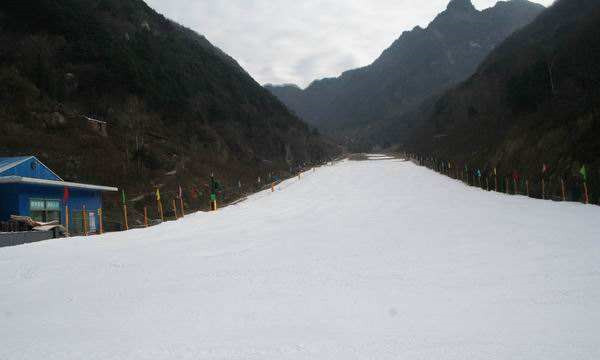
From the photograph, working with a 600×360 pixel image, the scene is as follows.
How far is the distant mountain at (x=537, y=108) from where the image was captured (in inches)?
1089

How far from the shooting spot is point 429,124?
113m

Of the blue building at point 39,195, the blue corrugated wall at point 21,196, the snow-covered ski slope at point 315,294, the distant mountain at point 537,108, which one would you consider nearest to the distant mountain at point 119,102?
the blue building at point 39,195

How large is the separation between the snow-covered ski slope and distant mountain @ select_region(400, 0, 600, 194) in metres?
13.0

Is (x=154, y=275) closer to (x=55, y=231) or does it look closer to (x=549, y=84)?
(x=55, y=231)

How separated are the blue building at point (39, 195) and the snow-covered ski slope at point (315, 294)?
5259 mm

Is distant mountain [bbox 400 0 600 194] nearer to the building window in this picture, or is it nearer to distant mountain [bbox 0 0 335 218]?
the building window

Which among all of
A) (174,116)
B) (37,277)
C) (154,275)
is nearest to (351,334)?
(154,275)

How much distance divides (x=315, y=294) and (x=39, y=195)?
16121mm

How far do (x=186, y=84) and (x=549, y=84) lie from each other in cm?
4494

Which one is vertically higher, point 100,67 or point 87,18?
point 87,18

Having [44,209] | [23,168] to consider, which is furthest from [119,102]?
[44,209]

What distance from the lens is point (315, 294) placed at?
23.0 ft

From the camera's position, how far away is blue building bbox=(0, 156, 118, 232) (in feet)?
56.9

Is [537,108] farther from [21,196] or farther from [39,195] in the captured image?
[21,196]
